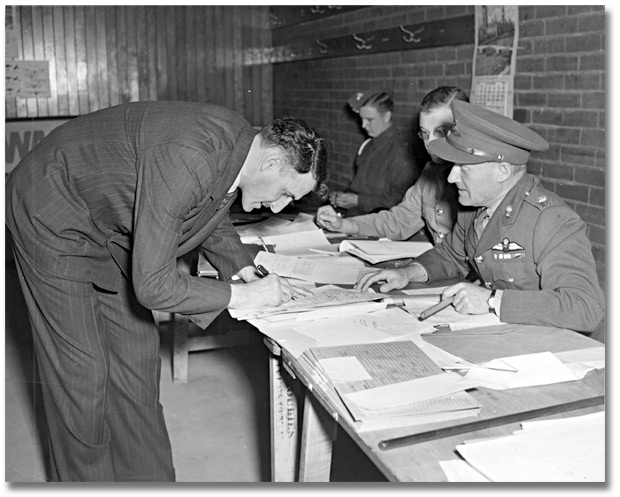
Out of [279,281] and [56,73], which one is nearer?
[279,281]

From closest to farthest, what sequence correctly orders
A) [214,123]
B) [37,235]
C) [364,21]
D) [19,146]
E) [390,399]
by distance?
[390,399], [214,123], [37,235], [364,21], [19,146]

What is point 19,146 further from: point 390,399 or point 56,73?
point 390,399

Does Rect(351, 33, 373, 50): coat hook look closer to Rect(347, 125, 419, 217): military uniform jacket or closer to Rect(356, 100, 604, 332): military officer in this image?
Rect(347, 125, 419, 217): military uniform jacket

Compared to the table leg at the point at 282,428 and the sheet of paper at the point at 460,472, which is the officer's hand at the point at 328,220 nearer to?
the table leg at the point at 282,428

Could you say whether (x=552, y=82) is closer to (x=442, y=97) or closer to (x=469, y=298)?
(x=442, y=97)

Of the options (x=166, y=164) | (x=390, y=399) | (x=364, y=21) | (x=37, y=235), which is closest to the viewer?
(x=390, y=399)

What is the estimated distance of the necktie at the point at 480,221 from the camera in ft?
7.17

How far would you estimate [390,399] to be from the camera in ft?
4.39

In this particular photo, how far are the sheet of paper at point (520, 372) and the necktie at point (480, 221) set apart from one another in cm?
70

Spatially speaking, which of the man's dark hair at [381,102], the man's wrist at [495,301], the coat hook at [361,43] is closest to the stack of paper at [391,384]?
the man's wrist at [495,301]

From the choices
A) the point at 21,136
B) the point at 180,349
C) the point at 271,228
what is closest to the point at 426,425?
the point at 271,228

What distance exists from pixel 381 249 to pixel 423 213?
2.10ft

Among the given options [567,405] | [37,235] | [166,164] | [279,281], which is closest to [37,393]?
[37,235]

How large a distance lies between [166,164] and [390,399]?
738mm
